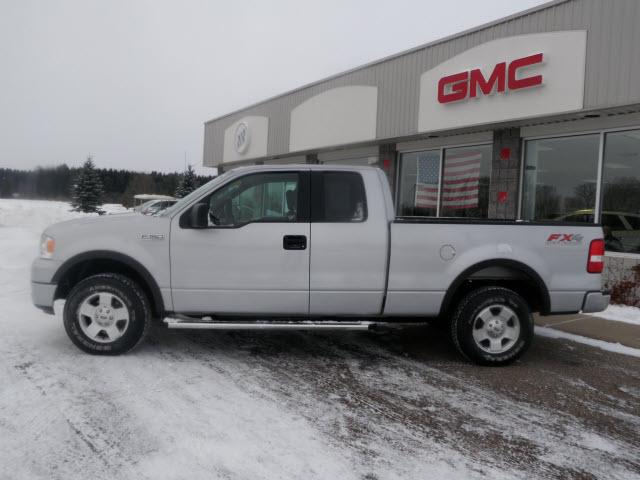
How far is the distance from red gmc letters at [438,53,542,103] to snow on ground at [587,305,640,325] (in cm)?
414

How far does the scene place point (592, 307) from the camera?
208 inches

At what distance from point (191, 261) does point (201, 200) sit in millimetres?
596

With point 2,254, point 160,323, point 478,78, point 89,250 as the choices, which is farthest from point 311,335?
point 2,254

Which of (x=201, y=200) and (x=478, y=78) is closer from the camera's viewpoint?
(x=201, y=200)

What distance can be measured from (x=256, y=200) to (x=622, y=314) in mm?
6257

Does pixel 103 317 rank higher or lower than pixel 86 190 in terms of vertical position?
lower

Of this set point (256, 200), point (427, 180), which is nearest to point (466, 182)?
point (427, 180)

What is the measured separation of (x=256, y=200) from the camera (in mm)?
5223

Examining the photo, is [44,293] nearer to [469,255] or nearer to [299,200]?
[299,200]

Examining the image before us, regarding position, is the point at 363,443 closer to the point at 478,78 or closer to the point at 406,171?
the point at 478,78

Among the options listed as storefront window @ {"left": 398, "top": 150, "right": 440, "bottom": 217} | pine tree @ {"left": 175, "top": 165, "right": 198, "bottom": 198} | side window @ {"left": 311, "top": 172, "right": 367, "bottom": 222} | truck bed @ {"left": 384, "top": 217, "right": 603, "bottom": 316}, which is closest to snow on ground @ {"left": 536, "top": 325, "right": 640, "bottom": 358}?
truck bed @ {"left": 384, "top": 217, "right": 603, "bottom": 316}

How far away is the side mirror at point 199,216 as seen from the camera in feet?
16.3

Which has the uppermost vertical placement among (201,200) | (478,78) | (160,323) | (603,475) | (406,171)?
(478,78)

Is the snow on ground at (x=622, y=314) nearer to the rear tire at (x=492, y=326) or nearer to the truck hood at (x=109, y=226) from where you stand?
the rear tire at (x=492, y=326)
